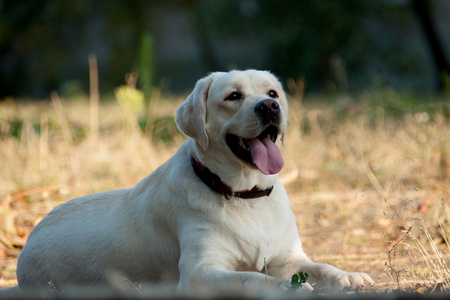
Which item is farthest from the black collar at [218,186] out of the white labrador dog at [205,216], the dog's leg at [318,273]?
the dog's leg at [318,273]

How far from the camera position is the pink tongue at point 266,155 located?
108 inches

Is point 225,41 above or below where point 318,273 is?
below

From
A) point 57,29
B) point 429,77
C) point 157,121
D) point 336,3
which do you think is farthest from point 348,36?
point 57,29

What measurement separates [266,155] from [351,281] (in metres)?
0.82

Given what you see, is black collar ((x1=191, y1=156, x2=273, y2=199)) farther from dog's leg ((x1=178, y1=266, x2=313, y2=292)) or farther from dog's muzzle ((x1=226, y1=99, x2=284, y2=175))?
dog's leg ((x1=178, y1=266, x2=313, y2=292))

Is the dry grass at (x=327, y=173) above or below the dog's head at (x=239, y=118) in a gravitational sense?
below

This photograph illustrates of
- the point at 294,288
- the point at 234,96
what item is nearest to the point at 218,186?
the point at 234,96

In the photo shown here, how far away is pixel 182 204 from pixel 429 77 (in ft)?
46.1

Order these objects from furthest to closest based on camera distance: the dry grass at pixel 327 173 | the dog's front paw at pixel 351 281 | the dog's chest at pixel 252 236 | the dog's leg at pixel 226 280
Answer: the dry grass at pixel 327 173 < the dog's chest at pixel 252 236 < the dog's front paw at pixel 351 281 < the dog's leg at pixel 226 280

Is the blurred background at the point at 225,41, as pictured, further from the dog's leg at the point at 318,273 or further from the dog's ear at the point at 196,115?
the dog's leg at the point at 318,273

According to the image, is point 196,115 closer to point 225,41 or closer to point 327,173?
point 327,173

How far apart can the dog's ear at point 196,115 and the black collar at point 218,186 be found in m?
0.13

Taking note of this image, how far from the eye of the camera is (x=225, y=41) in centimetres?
1662

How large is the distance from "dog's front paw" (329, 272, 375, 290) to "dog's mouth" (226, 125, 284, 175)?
2.20 ft
